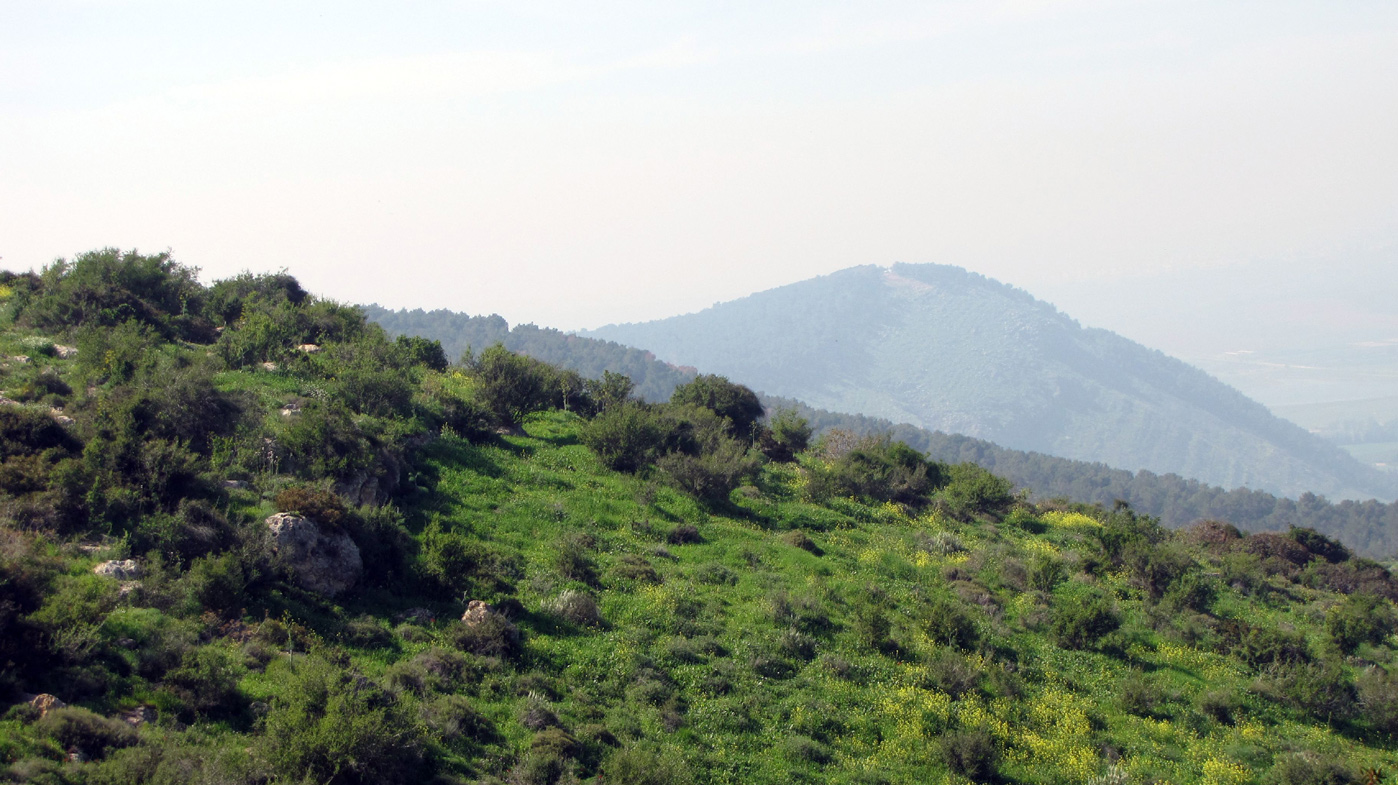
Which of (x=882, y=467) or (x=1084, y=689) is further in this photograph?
(x=882, y=467)

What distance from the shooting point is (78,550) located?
38.1 feet

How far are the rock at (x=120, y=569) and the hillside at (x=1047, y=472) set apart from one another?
62752 millimetres

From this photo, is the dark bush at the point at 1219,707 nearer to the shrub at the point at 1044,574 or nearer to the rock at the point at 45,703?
the shrub at the point at 1044,574

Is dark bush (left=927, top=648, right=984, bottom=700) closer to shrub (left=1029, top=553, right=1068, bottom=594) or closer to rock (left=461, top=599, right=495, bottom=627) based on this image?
shrub (left=1029, top=553, right=1068, bottom=594)

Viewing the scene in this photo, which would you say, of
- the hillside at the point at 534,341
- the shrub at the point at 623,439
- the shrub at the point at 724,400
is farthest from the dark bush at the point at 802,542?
the hillside at the point at 534,341

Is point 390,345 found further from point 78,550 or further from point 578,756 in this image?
point 578,756

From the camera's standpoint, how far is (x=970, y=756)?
12000mm

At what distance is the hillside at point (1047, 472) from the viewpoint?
11662cm

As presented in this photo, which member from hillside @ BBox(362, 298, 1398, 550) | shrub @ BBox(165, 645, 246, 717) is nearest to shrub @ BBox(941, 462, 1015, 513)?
shrub @ BBox(165, 645, 246, 717)

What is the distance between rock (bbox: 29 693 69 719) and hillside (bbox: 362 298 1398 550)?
66084 mm

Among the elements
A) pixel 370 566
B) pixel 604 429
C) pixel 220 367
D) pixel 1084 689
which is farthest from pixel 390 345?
pixel 1084 689

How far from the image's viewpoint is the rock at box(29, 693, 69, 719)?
816 centimetres

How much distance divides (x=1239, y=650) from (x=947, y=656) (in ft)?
25.7

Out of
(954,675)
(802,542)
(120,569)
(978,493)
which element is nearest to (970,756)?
(954,675)
